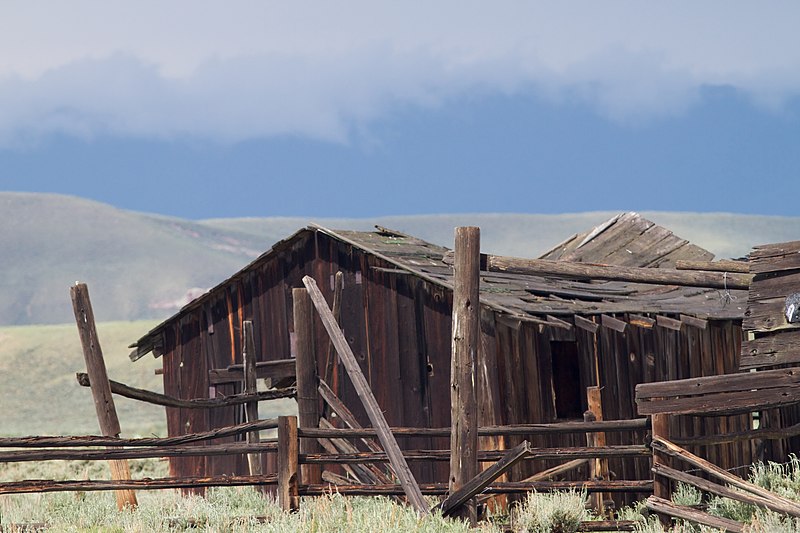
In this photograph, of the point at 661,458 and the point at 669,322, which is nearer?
the point at 661,458

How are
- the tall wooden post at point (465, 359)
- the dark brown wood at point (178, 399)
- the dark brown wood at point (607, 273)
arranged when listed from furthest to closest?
1. the dark brown wood at point (178, 399)
2. the tall wooden post at point (465, 359)
3. the dark brown wood at point (607, 273)

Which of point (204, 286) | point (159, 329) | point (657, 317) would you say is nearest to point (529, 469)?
point (657, 317)

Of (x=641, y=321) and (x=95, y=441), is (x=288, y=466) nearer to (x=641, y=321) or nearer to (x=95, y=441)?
(x=95, y=441)

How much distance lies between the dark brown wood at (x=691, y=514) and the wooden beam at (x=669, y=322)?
6116 millimetres

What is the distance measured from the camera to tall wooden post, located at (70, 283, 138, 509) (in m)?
14.1

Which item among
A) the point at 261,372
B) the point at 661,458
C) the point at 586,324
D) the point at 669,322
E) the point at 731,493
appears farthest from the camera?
the point at 261,372

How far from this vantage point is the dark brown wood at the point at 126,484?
41.0ft

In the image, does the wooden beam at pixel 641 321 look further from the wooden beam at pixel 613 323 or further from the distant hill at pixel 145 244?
the distant hill at pixel 145 244

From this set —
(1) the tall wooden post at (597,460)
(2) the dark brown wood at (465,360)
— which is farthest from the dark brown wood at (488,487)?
(1) the tall wooden post at (597,460)

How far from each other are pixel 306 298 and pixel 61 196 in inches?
6340

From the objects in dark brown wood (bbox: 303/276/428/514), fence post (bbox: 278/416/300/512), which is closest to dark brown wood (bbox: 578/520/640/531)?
dark brown wood (bbox: 303/276/428/514)

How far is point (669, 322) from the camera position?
17484 mm

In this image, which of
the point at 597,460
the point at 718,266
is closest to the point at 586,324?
Result: the point at 597,460

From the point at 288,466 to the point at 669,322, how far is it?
7095 mm
